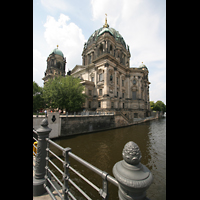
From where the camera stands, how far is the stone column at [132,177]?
38.6 inches

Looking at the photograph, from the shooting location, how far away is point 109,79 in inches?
1059

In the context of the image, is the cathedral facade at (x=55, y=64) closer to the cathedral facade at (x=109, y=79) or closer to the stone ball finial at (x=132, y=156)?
the cathedral facade at (x=109, y=79)

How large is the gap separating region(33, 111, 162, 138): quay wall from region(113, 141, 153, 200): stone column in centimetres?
1213

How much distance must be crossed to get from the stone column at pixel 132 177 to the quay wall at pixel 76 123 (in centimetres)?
1213

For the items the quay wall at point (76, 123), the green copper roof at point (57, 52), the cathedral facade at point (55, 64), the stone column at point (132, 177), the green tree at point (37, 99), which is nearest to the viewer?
the stone column at point (132, 177)

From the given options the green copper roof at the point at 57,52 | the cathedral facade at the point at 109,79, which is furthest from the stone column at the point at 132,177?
the green copper roof at the point at 57,52

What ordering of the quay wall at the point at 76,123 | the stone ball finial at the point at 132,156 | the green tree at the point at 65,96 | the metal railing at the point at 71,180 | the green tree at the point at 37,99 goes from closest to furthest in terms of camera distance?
the stone ball finial at the point at 132,156
the metal railing at the point at 71,180
the quay wall at the point at 76,123
the green tree at the point at 65,96
the green tree at the point at 37,99

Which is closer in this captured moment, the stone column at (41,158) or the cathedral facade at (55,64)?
the stone column at (41,158)
